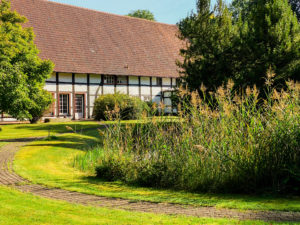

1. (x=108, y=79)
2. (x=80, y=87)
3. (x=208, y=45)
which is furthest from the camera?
(x=108, y=79)

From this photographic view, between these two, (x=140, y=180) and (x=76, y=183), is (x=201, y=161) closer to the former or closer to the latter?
(x=140, y=180)

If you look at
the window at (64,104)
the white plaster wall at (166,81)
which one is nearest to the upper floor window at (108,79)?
the window at (64,104)

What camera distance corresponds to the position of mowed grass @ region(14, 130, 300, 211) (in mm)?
6059

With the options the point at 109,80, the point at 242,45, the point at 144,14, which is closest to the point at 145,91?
the point at 109,80

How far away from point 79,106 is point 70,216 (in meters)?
20.4

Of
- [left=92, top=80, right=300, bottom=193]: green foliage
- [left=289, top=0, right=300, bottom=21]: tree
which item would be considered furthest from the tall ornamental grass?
[left=289, top=0, right=300, bottom=21]: tree

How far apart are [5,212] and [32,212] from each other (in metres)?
0.38

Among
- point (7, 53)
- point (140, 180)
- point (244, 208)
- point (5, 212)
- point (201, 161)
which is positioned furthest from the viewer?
point (7, 53)

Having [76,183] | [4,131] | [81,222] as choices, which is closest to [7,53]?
[4,131]

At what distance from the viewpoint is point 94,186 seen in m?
7.52

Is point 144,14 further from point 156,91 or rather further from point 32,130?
point 32,130

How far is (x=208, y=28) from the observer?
687 inches

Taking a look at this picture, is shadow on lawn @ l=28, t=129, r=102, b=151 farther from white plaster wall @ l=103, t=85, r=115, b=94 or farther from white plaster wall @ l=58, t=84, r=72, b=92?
white plaster wall @ l=103, t=85, r=115, b=94

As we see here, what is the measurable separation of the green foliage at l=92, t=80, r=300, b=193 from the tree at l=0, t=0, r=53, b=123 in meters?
7.40
